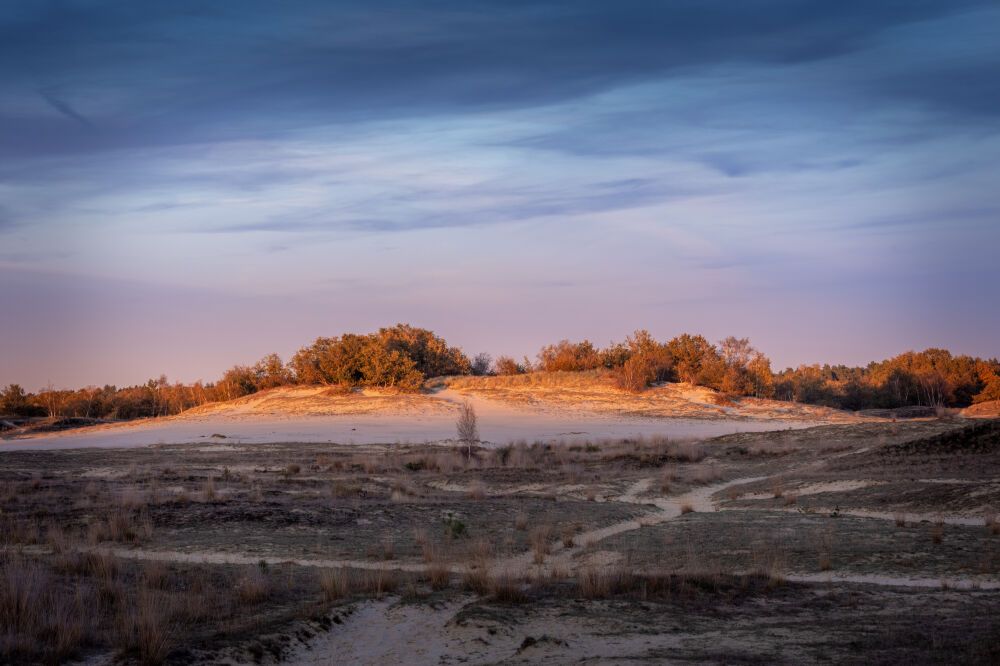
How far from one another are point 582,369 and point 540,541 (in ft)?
147

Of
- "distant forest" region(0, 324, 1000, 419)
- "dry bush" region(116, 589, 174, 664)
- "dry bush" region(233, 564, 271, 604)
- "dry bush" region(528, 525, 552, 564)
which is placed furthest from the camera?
"distant forest" region(0, 324, 1000, 419)

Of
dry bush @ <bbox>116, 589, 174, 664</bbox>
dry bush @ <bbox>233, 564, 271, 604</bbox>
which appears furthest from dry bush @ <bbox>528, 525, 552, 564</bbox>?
dry bush @ <bbox>116, 589, 174, 664</bbox>

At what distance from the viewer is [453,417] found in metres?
40.9

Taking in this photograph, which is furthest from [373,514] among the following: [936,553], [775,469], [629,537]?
[775,469]

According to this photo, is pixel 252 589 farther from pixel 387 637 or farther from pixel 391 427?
pixel 391 427

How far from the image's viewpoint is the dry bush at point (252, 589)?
8.82 m

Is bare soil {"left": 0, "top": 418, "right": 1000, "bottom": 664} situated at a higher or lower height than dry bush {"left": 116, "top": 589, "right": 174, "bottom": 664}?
lower

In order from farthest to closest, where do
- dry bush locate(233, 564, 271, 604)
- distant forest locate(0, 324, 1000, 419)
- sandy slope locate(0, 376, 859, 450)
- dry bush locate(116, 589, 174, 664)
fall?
distant forest locate(0, 324, 1000, 419)
sandy slope locate(0, 376, 859, 450)
dry bush locate(233, 564, 271, 604)
dry bush locate(116, 589, 174, 664)

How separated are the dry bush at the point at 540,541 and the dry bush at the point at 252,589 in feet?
13.7

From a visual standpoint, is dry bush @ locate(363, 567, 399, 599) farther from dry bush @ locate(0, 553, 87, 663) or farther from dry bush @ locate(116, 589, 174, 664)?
dry bush @ locate(0, 553, 87, 663)

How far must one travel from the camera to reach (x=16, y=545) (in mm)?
11359

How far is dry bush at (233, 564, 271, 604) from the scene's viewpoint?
8.82 m

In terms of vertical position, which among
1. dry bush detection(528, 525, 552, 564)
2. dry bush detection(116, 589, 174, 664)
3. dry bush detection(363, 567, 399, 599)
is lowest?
dry bush detection(528, 525, 552, 564)

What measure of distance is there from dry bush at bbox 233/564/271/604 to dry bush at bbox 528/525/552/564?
4.18 m
